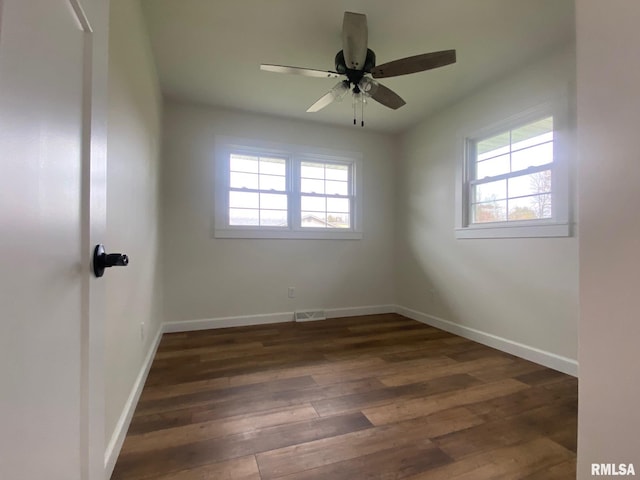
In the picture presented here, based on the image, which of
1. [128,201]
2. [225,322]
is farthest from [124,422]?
[225,322]

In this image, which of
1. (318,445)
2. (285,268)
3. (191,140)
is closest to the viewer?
(318,445)

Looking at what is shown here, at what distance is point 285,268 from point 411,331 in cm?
169

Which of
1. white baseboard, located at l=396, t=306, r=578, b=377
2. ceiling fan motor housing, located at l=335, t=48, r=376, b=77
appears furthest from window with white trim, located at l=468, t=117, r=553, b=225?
ceiling fan motor housing, located at l=335, t=48, r=376, b=77

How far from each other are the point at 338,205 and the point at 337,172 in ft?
1.52

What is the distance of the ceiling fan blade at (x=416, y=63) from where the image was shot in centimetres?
194

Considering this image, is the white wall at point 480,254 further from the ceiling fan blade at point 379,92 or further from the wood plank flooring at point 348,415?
the ceiling fan blade at point 379,92

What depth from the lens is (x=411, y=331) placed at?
342cm

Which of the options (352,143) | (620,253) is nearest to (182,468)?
(620,253)

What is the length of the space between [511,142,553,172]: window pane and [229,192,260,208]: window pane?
9.22 ft

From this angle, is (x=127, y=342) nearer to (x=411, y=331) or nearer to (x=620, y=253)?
(x=620, y=253)

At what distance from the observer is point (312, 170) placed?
13.1ft

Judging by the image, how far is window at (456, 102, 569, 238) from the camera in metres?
2.46

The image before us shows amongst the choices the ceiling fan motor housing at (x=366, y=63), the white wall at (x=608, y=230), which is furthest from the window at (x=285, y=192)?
the white wall at (x=608, y=230)

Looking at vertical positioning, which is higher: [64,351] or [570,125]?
[570,125]
